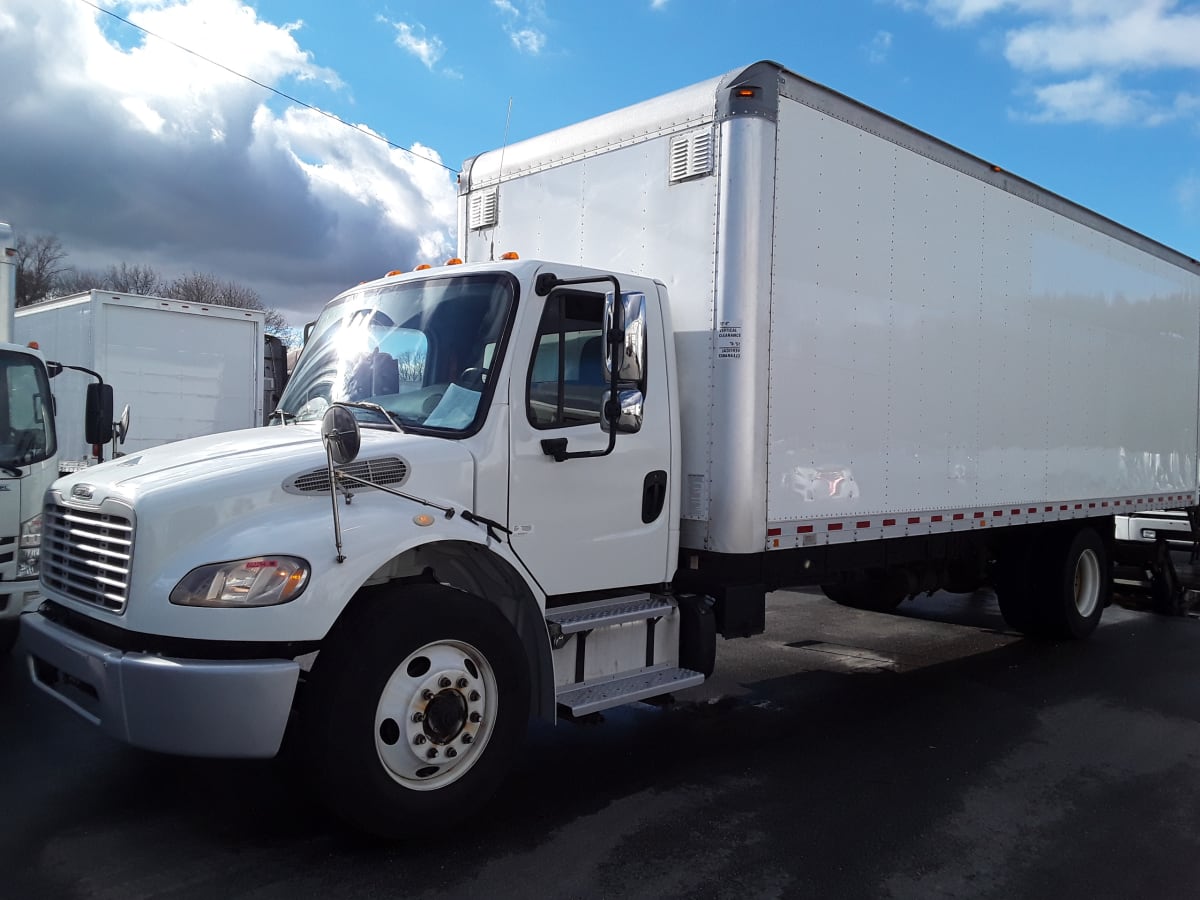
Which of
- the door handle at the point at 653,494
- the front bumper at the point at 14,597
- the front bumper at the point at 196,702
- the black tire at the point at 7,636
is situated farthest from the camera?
the black tire at the point at 7,636

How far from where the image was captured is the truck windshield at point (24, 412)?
6504 millimetres

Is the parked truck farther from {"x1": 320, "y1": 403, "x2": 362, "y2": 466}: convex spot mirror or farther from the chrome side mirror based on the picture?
the chrome side mirror

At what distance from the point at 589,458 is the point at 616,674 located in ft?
3.78

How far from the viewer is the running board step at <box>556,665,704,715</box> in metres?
4.46

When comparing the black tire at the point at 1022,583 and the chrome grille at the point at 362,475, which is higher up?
the chrome grille at the point at 362,475

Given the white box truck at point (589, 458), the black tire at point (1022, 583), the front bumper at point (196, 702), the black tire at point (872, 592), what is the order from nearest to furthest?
the front bumper at point (196, 702) → the white box truck at point (589, 458) → the black tire at point (872, 592) → the black tire at point (1022, 583)

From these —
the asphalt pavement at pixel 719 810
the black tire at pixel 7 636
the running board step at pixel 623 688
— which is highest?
the running board step at pixel 623 688

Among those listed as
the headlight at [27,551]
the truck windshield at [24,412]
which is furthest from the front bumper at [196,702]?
the truck windshield at [24,412]

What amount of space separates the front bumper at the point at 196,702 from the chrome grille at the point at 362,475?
2.29 ft

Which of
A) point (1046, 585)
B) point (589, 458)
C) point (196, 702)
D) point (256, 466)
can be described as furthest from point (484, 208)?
point (1046, 585)

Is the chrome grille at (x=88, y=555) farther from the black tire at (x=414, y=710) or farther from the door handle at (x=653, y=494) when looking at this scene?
the door handle at (x=653, y=494)

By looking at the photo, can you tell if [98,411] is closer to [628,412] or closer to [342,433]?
[342,433]

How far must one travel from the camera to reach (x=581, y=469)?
4.64 metres

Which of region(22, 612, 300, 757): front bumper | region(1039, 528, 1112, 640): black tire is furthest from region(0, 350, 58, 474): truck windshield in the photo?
region(1039, 528, 1112, 640): black tire
